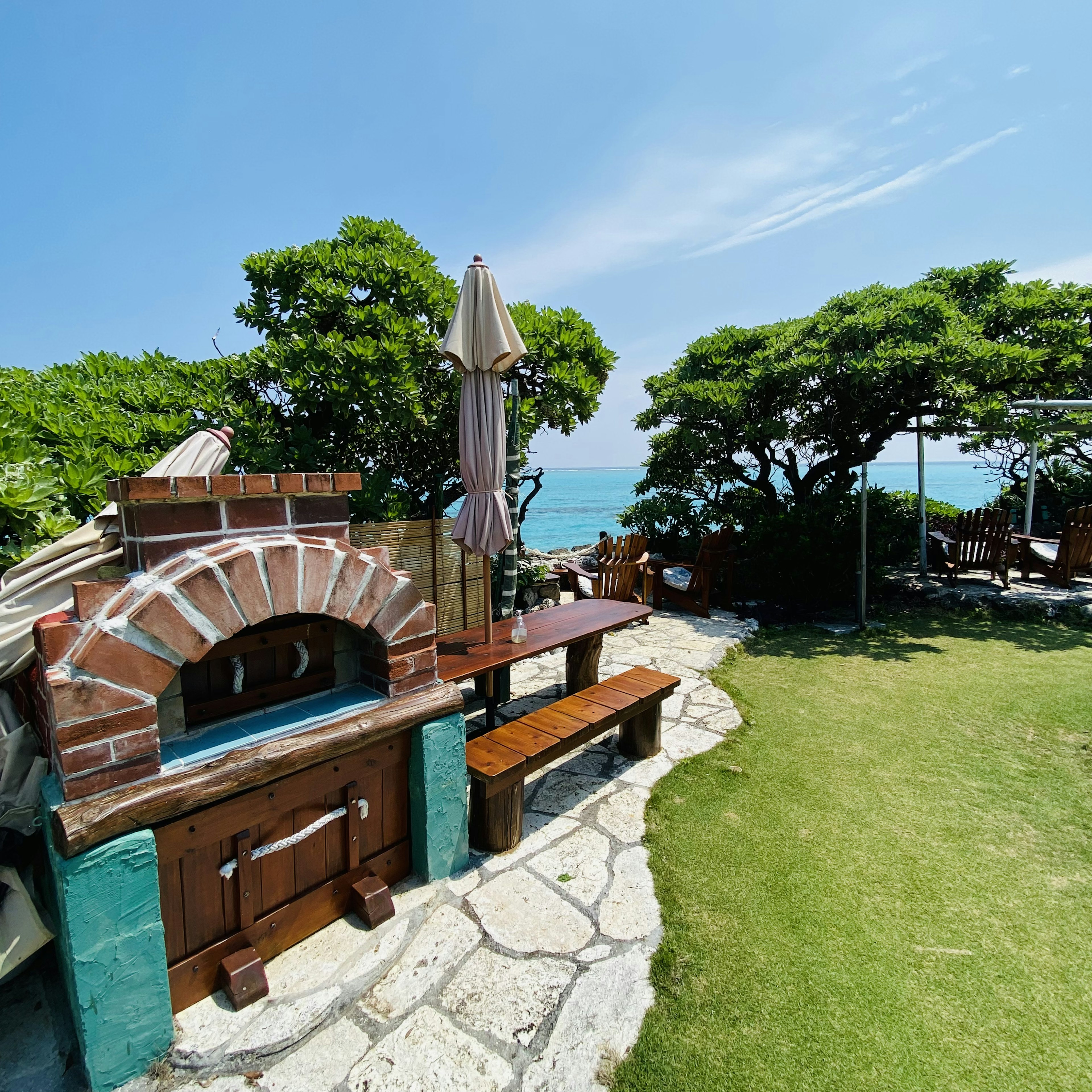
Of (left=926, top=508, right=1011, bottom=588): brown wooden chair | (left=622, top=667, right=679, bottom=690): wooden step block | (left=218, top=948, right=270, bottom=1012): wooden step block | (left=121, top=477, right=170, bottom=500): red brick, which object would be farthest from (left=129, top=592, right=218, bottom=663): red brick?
(left=926, top=508, right=1011, bottom=588): brown wooden chair

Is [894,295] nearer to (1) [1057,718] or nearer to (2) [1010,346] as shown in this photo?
(2) [1010,346]

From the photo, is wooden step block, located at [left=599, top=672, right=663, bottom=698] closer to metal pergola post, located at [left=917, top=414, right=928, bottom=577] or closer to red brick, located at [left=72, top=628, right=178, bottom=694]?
red brick, located at [left=72, top=628, right=178, bottom=694]

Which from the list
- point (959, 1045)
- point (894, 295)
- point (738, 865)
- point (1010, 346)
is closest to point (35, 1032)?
point (738, 865)

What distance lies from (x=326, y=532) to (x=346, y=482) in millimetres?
256

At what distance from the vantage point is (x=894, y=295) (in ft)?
29.5

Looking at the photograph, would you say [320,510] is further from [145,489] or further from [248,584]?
[145,489]

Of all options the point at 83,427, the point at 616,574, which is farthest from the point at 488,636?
the point at 616,574

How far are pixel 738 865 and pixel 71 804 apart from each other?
3.13 metres

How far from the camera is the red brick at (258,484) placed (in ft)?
7.96

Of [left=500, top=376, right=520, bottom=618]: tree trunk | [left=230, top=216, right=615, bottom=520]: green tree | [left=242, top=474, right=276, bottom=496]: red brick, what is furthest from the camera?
[left=500, top=376, right=520, bottom=618]: tree trunk

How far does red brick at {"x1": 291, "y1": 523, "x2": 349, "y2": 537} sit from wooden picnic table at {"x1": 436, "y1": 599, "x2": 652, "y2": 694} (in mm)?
1214

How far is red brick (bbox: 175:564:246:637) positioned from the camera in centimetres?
217

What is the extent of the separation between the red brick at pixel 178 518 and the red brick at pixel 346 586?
0.53 m

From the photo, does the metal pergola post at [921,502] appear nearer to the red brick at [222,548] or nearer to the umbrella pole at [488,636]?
the umbrella pole at [488,636]
